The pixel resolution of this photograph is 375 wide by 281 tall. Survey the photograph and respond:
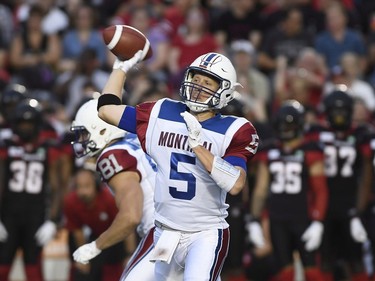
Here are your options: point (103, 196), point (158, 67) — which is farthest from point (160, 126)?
point (158, 67)

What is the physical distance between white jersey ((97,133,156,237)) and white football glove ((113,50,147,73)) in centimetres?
57

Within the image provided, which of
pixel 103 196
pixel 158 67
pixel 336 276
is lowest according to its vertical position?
pixel 336 276

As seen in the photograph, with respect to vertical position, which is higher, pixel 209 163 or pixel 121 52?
pixel 121 52

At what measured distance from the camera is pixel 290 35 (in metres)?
13.1

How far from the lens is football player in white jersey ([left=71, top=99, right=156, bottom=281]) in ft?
21.8

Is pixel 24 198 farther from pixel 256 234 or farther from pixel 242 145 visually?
pixel 242 145

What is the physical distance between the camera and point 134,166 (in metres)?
6.86

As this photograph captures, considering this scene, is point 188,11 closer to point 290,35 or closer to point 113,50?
point 290,35

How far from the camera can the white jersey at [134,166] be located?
677 centimetres

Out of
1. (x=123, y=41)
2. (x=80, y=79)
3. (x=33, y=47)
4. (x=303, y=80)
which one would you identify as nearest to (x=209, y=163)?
(x=123, y=41)

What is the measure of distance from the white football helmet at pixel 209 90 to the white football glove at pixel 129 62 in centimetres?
46

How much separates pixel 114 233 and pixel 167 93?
524 cm

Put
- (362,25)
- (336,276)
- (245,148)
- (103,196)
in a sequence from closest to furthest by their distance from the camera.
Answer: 1. (245,148)
2. (103,196)
3. (336,276)
4. (362,25)

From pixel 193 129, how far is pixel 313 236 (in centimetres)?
389
